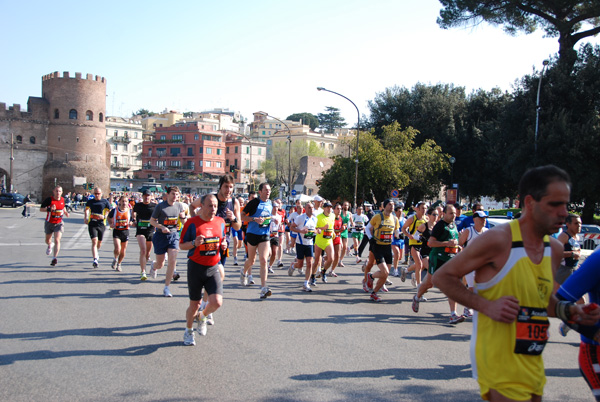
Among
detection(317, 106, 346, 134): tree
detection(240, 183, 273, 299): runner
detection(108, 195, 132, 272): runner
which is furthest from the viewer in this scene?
detection(317, 106, 346, 134): tree

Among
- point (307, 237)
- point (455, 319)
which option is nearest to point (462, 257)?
point (455, 319)

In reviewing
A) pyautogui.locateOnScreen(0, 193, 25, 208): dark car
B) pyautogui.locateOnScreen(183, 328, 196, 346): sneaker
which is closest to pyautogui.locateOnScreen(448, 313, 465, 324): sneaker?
pyautogui.locateOnScreen(183, 328, 196, 346): sneaker

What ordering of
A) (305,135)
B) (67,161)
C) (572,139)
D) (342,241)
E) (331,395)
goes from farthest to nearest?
1. (305,135)
2. (67,161)
3. (572,139)
4. (342,241)
5. (331,395)

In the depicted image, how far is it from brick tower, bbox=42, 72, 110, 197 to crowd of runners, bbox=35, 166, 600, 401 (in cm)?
6130

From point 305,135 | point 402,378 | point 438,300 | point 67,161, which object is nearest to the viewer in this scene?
point 402,378

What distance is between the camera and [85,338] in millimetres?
6508

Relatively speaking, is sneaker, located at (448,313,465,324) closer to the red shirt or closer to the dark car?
the red shirt

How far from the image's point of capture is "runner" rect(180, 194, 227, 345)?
634 cm

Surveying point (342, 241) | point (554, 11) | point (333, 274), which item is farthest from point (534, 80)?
point (333, 274)

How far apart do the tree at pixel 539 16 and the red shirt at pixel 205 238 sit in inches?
1113

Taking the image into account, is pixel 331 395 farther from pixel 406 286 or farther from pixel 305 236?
pixel 406 286

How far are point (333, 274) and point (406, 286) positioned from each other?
1.96 metres

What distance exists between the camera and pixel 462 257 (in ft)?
9.45

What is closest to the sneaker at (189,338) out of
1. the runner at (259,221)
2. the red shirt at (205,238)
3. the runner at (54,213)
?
the red shirt at (205,238)
